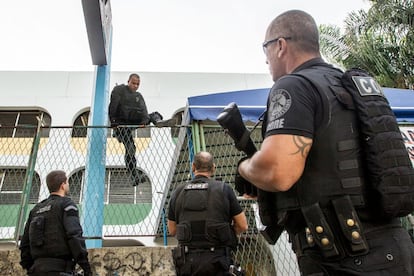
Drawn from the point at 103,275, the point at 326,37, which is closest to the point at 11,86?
the point at 326,37

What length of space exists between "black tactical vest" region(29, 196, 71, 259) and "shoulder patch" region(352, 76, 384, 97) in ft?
9.17

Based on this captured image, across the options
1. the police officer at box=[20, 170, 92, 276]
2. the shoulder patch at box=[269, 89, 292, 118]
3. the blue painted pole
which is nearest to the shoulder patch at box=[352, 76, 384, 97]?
the shoulder patch at box=[269, 89, 292, 118]

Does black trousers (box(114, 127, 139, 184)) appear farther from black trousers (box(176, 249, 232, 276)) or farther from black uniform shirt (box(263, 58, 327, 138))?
black uniform shirt (box(263, 58, 327, 138))

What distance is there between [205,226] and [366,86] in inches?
77.7

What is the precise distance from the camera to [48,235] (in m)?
3.38

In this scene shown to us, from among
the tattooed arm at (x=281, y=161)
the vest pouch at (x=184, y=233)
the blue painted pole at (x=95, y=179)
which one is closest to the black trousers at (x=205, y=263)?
the vest pouch at (x=184, y=233)

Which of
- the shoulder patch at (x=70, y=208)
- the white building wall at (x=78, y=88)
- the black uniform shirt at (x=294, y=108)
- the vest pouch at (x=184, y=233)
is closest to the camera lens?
the black uniform shirt at (x=294, y=108)

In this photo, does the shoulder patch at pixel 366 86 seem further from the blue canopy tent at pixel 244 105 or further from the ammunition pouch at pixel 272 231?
the blue canopy tent at pixel 244 105

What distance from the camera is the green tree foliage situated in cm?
1141

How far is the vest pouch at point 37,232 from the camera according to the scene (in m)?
3.36

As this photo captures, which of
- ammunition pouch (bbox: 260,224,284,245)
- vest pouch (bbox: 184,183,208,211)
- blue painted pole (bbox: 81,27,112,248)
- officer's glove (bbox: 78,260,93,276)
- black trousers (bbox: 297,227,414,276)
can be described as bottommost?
black trousers (bbox: 297,227,414,276)

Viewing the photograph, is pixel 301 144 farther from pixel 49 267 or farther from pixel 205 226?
pixel 49 267

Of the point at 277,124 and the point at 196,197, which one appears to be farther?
the point at 196,197

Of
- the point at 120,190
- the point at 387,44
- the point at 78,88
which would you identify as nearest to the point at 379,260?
the point at 387,44
